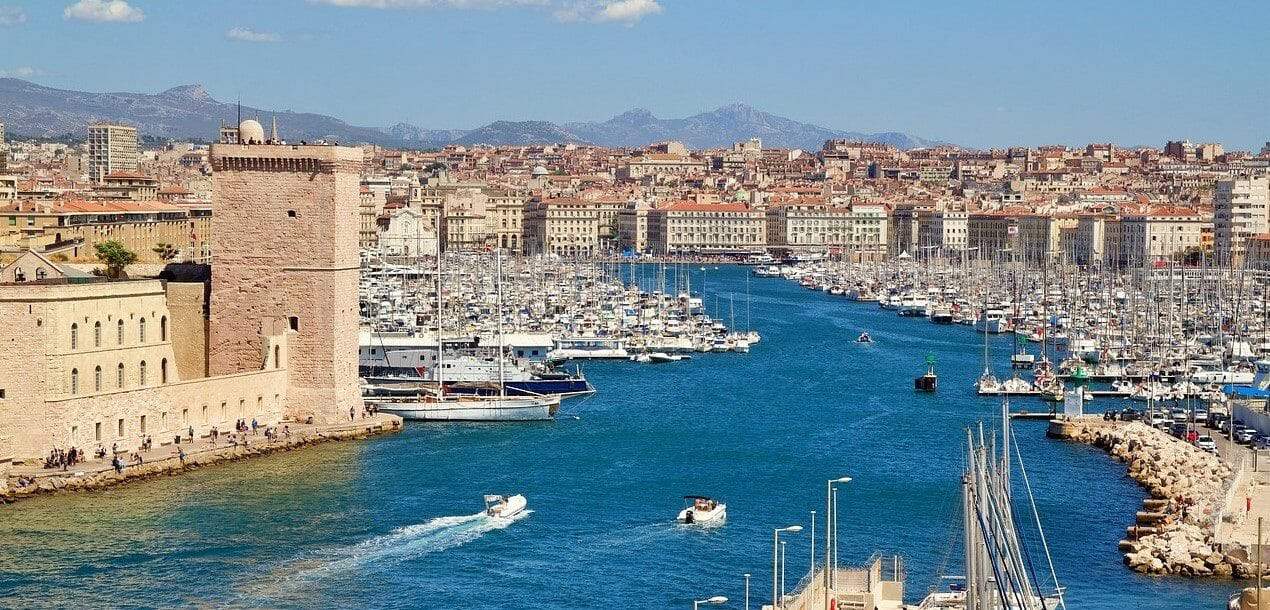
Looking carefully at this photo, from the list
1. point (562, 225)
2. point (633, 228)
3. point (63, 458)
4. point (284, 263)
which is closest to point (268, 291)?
point (284, 263)

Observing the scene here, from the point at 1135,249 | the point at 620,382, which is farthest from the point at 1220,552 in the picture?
the point at 1135,249

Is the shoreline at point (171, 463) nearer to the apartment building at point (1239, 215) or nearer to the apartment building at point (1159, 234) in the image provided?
the apartment building at point (1239, 215)

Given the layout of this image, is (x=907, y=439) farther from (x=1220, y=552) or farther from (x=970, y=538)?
(x=970, y=538)

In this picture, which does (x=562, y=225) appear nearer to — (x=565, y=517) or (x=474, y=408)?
(x=474, y=408)

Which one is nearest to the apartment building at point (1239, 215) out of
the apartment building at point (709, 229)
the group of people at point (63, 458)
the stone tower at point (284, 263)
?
the apartment building at point (709, 229)

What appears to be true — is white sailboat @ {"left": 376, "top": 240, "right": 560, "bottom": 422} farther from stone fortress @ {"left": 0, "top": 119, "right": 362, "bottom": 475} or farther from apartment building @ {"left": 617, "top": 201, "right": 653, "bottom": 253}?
apartment building @ {"left": 617, "top": 201, "right": 653, "bottom": 253}
